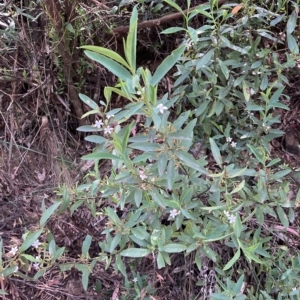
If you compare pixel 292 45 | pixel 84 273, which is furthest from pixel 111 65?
pixel 292 45

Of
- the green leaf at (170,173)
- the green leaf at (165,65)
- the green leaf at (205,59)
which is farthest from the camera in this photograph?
the green leaf at (205,59)

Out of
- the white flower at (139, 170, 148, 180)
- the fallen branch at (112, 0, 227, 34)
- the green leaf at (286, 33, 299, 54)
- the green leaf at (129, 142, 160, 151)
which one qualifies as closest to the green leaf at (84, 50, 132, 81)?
the green leaf at (129, 142, 160, 151)

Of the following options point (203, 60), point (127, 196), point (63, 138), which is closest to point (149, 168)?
point (127, 196)

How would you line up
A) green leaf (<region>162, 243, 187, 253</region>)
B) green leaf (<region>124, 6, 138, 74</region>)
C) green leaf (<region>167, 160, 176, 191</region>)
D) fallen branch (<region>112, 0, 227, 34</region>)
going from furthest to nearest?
1. fallen branch (<region>112, 0, 227, 34</region>)
2. green leaf (<region>162, 243, 187, 253</region>)
3. green leaf (<region>167, 160, 176, 191</region>)
4. green leaf (<region>124, 6, 138, 74</region>)

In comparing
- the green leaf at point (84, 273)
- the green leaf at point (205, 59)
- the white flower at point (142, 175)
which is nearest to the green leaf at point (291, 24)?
the green leaf at point (205, 59)

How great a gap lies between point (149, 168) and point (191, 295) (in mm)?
694

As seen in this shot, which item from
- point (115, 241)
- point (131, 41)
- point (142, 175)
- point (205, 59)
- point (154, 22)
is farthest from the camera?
point (154, 22)

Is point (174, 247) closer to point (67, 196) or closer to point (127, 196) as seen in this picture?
point (127, 196)

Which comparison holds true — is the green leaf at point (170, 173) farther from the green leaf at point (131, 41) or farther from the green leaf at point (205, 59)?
the green leaf at point (205, 59)

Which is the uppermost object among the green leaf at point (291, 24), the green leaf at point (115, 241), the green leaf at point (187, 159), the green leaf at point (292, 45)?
the green leaf at point (291, 24)

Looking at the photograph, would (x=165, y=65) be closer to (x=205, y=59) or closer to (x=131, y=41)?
(x=131, y=41)

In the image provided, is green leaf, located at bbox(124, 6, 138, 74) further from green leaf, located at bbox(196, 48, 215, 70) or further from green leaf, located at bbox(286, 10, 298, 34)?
green leaf, located at bbox(286, 10, 298, 34)

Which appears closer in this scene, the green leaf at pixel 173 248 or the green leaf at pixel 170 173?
the green leaf at pixel 170 173

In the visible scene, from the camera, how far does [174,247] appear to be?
1.06 m
